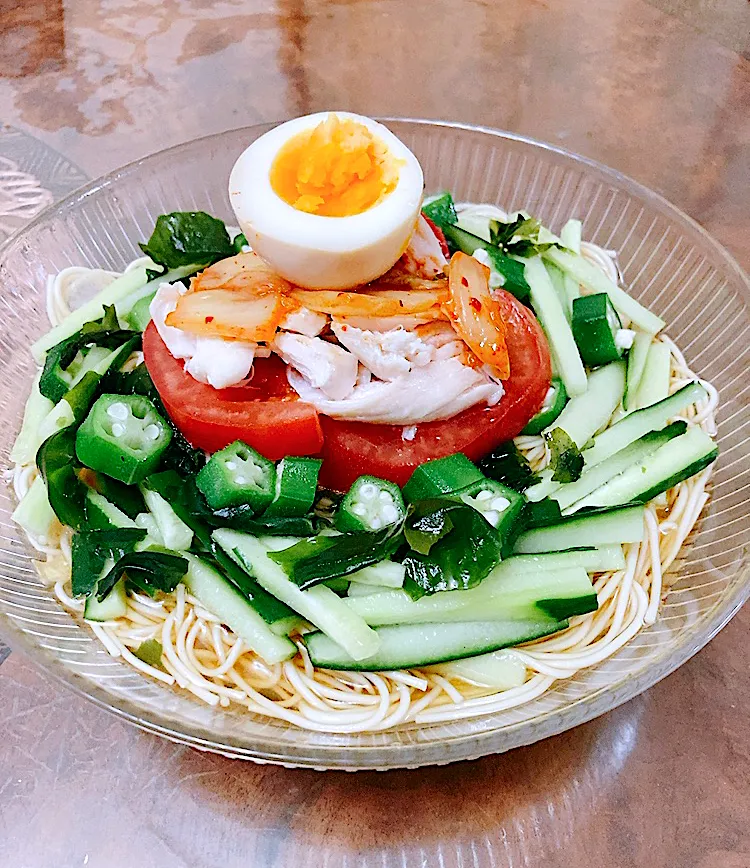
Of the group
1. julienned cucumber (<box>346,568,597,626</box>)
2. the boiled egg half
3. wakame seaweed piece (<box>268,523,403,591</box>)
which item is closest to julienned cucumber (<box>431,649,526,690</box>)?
julienned cucumber (<box>346,568,597,626</box>)

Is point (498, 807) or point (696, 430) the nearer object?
point (498, 807)

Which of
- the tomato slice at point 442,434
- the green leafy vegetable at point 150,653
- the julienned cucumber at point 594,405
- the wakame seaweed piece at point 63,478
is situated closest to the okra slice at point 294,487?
the tomato slice at point 442,434

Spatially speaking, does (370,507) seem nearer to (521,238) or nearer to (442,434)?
(442,434)

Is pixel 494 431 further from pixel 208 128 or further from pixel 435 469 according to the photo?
pixel 208 128

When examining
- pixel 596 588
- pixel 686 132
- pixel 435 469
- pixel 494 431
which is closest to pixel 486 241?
pixel 494 431

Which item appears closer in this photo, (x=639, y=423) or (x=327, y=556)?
(x=327, y=556)

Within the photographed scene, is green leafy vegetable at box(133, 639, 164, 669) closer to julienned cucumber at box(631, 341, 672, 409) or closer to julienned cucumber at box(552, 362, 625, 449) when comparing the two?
julienned cucumber at box(552, 362, 625, 449)

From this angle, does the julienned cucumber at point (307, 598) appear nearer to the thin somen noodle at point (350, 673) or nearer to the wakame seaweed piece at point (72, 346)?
the thin somen noodle at point (350, 673)

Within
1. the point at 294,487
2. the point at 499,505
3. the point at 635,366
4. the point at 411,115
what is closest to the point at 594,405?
the point at 635,366
